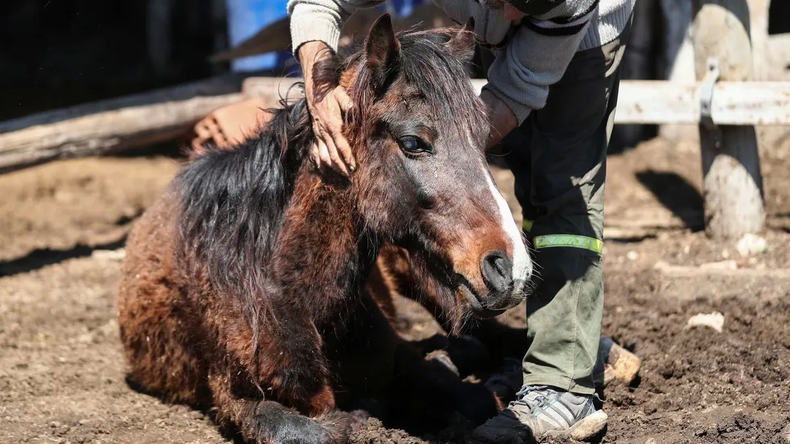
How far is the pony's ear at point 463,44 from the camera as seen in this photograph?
316 centimetres

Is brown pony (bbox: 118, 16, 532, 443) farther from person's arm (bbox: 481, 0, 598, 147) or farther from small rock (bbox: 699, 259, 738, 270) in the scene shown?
small rock (bbox: 699, 259, 738, 270)

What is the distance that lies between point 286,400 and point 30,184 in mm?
5381

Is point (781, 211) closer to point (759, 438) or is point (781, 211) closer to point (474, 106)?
point (759, 438)

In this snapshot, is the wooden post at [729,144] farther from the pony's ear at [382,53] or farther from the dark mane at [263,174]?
the pony's ear at [382,53]

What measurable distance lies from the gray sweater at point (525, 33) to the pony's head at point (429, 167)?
0.86 feet

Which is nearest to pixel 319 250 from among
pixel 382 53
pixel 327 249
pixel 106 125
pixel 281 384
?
pixel 327 249

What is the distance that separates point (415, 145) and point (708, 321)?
218 cm

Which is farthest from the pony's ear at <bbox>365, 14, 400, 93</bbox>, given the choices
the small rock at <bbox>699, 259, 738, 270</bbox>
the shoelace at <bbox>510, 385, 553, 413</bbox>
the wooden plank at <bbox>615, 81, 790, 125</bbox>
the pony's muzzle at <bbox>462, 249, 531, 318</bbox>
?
the wooden plank at <bbox>615, 81, 790, 125</bbox>

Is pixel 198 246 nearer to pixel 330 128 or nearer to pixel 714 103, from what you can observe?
pixel 330 128

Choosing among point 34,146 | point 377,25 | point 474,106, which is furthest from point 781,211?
point 34,146

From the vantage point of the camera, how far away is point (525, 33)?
3193mm

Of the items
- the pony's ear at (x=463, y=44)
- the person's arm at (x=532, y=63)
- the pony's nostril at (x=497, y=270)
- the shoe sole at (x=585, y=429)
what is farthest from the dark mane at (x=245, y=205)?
the shoe sole at (x=585, y=429)

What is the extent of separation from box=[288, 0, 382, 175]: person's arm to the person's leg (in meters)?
0.88

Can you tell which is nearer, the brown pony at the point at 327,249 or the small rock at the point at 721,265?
the brown pony at the point at 327,249
